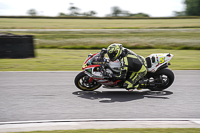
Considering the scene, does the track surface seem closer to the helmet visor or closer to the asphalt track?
the asphalt track

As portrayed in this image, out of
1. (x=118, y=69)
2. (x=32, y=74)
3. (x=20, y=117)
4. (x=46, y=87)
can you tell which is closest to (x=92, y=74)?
(x=118, y=69)

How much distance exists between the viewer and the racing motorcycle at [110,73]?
7.07 m

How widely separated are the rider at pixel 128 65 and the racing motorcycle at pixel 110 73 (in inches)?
6.1

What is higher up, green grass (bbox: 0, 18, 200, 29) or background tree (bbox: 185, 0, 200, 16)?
background tree (bbox: 185, 0, 200, 16)

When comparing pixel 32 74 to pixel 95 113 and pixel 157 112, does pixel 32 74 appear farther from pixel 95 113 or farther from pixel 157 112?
pixel 157 112

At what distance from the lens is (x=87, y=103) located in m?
6.40

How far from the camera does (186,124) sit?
494 cm

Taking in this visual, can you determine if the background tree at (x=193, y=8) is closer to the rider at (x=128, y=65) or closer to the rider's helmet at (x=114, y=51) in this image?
the rider at (x=128, y=65)

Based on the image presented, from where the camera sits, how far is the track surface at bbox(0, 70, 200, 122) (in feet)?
18.2


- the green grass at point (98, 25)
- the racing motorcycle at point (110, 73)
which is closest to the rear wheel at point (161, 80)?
the racing motorcycle at point (110, 73)

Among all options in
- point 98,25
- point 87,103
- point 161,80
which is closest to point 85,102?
point 87,103

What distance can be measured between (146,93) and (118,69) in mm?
1061

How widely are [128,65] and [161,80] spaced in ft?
3.73

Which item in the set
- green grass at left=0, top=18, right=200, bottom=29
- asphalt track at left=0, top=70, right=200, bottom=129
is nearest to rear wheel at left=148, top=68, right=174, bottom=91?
asphalt track at left=0, top=70, right=200, bottom=129
